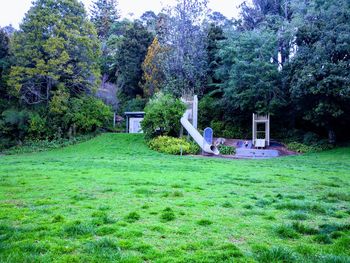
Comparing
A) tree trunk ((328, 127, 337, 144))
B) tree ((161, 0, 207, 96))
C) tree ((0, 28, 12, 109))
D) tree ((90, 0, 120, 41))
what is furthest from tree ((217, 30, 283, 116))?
tree ((90, 0, 120, 41))

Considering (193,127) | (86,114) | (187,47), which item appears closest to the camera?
(193,127)

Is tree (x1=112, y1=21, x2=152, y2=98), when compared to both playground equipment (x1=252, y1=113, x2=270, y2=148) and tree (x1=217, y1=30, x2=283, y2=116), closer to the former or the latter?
tree (x1=217, y1=30, x2=283, y2=116)

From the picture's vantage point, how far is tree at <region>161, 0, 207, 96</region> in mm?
30359

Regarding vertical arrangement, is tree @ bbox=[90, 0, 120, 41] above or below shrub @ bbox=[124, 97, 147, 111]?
above

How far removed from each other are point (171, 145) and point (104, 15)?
4182 centimetres

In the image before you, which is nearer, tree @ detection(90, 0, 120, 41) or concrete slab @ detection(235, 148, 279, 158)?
concrete slab @ detection(235, 148, 279, 158)

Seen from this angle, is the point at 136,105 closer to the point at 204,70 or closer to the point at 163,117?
the point at 204,70

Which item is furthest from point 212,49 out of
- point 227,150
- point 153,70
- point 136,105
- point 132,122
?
point 227,150

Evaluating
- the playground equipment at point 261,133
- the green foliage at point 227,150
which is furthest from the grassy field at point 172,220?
the playground equipment at point 261,133

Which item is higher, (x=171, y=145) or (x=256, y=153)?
(x=171, y=145)

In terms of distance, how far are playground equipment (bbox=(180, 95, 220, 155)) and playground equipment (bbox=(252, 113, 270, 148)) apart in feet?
12.2

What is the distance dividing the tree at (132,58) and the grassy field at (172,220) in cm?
2677

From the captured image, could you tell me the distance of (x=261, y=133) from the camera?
2659 cm

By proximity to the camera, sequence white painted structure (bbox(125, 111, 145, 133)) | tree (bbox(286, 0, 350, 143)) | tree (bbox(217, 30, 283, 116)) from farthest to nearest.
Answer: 1. white painted structure (bbox(125, 111, 145, 133))
2. tree (bbox(217, 30, 283, 116))
3. tree (bbox(286, 0, 350, 143))
